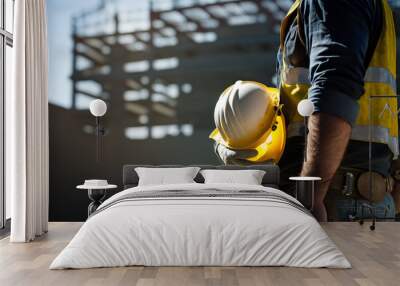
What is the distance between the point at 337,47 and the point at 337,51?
43 mm

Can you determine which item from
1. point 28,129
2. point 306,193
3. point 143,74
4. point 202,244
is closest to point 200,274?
point 202,244

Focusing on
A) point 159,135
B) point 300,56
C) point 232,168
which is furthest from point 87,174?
point 300,56

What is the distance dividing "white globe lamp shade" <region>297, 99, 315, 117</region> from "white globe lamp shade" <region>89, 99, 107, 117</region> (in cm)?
225

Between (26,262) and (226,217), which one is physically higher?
(226,217)

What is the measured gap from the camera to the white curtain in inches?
192

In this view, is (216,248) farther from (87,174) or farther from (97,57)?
(97,57)

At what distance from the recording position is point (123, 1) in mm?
6297

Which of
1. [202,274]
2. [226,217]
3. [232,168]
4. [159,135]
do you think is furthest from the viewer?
[159,135]

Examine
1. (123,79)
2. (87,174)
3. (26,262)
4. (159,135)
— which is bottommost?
(26,262)

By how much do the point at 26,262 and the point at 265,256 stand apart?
72.8 inches

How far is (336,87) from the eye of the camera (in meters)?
5.64

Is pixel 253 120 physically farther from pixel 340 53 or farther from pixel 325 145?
pixel 340 53

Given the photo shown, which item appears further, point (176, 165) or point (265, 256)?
point (176, 165)

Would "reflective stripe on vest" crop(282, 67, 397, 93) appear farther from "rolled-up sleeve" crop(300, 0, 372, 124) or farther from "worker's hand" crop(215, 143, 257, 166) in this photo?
"worker's hand" crop(215, 143, 257, 166)
